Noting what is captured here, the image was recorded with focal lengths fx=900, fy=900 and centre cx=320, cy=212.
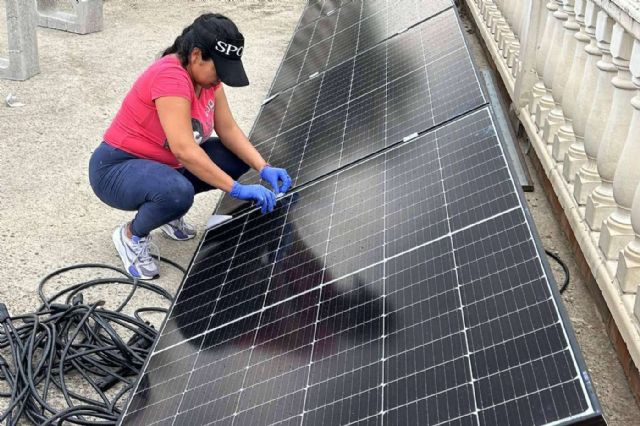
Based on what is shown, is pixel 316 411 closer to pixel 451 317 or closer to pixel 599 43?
pixel 451 317

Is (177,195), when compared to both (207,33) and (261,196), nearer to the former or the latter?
(261,196)

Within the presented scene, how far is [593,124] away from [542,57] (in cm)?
159

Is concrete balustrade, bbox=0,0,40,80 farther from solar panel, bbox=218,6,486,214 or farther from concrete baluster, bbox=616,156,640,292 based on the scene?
concrete baluster, bbox=616,156,640,292

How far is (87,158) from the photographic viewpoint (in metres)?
7.00

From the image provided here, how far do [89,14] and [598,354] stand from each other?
827 centimetres

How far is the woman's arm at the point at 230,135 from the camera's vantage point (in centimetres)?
513

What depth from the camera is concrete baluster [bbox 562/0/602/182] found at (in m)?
4.34

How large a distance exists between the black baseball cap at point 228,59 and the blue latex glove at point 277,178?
530 millimetres

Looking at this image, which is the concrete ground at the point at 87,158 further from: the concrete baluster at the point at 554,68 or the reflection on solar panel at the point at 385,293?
the reflection on solar panel at the point at 385,293

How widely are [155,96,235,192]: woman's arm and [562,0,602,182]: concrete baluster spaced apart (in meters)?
1.78

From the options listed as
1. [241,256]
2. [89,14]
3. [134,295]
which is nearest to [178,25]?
[89,14]

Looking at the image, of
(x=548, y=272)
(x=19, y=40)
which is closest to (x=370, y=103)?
(x=548, y=272)

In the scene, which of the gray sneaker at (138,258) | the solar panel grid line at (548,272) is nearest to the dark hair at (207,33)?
the gray sneaker at (138,258)

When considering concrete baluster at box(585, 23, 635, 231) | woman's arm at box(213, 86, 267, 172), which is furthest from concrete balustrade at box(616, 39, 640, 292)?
woman's arm at box(213, 86, 267, 172)
